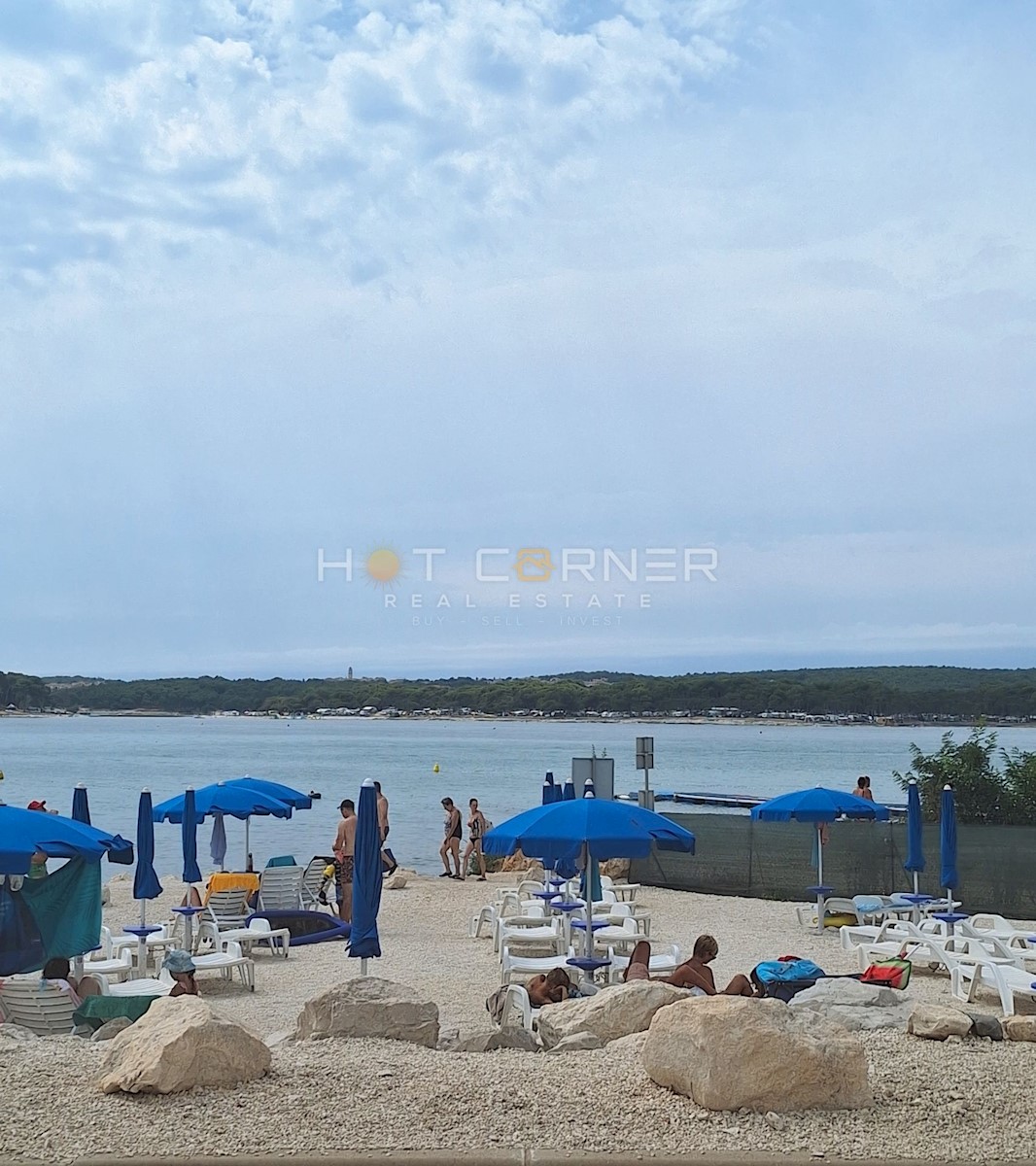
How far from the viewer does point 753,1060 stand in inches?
215

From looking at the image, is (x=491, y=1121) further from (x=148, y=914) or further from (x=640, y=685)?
(x=640, y=685)

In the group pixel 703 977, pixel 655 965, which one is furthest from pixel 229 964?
pixel 703 977

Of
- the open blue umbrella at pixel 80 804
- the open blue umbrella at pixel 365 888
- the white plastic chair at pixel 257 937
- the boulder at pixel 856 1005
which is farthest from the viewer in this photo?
the open blue umbrella at pixel 80 804

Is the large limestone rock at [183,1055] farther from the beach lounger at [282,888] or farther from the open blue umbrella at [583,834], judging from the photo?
the beach lounger at [282,888]

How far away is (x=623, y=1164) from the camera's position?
4867mm

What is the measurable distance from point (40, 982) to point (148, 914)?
717cm

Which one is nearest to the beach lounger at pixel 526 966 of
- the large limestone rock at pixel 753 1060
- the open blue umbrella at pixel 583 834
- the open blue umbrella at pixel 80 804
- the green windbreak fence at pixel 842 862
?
the open blue umbrella at pixel 583 834

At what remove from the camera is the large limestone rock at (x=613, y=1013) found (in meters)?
6.79

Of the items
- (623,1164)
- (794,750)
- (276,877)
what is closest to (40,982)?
(623,1164)

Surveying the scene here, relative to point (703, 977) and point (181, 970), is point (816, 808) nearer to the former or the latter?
point (703, 977)

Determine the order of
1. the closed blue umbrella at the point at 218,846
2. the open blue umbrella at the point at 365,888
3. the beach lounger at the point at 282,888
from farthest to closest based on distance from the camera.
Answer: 1. the closed blue umbrella at the point at 218,846
2. the beach lounger at the point at 282,888
3. the open blue umbrella at the point at 365,888

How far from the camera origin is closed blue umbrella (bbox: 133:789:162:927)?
1109 centimetres

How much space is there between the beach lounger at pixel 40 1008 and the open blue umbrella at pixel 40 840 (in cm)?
72

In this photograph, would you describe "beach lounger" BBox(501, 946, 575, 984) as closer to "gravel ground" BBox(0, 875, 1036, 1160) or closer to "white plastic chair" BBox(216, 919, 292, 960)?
"white plastic chair" BBox(216, 919, 292, 960)
